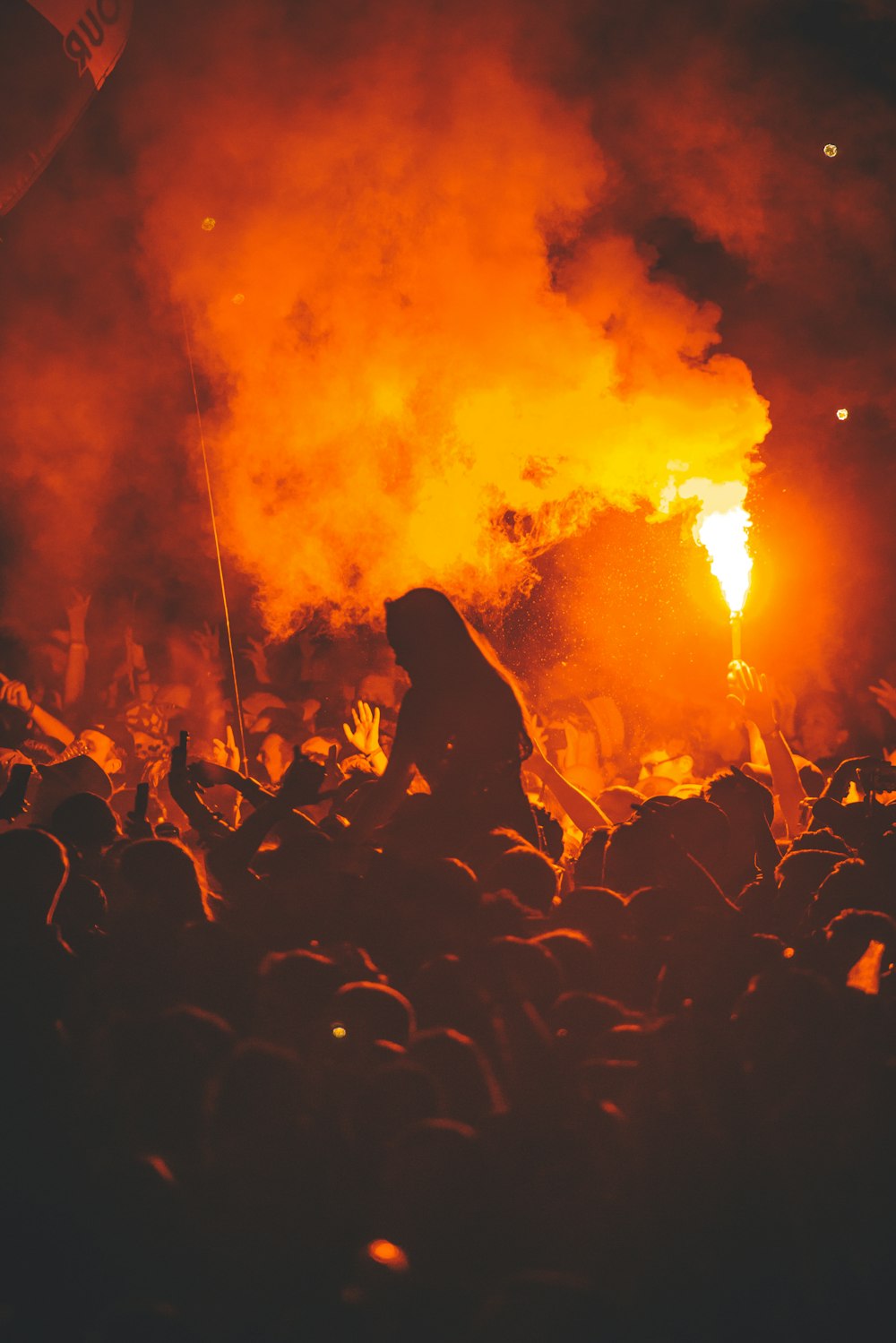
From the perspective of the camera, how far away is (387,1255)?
1.53m

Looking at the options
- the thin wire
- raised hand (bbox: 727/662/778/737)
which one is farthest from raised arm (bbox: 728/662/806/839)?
the thin wire

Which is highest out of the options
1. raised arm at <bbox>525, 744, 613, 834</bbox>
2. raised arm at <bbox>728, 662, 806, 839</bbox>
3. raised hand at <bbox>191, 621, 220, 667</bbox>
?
raised arm at <bbox>728, 662, 806, 839</bbox>

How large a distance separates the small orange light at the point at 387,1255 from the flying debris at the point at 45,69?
577 cm

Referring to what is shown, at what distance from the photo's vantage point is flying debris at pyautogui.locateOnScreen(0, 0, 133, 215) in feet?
16.1

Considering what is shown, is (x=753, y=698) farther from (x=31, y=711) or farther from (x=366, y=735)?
(x=31, y=711)

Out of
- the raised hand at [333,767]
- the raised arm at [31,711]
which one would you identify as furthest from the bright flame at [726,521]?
the raised arm at [31,711]

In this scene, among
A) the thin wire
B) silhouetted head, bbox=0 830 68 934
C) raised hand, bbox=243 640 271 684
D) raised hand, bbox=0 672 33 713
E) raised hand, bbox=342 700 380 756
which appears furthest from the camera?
raised hand, bbox=243 640 271 684

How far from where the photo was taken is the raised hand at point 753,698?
17.0ft

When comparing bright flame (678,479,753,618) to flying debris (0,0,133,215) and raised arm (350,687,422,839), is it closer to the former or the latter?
raised arm (350,687,422,839)

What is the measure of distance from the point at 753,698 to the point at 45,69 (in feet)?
17.8


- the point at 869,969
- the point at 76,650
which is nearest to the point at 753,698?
the point at 869,969

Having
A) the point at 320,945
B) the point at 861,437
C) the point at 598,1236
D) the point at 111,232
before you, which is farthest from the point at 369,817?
the point at 861,437

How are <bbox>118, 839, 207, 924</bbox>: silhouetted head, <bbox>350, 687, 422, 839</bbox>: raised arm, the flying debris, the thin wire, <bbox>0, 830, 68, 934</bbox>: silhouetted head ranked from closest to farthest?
<bbox>0, 830, 68, 934</bbox>: silhouetted head < <bbox>118, 839, 207, 924</bbox>: silhouetted head < <bbox>350, 687, 422, 839</bbox>: raised arm < the flying debris < the thin wire

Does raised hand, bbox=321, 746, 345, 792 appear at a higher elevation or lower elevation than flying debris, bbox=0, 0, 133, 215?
lower
